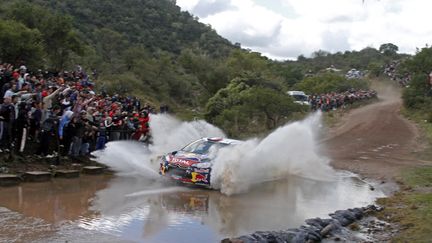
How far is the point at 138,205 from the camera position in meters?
11.9

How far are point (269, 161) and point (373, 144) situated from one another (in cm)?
1625

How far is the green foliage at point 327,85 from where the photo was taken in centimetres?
8231

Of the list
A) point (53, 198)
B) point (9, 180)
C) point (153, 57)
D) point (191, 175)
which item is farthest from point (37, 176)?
point (153, 57)

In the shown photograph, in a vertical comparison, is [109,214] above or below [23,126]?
below

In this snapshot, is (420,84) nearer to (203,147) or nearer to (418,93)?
(418,93)

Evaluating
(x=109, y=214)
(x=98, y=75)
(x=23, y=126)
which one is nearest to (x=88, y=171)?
(x=23, y=126)

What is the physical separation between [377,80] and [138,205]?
105555 millimetres

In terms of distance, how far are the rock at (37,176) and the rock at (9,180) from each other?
0.29m

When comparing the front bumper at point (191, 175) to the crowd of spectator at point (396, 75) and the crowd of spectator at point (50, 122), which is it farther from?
the crowd of spectator at point (396, 75)

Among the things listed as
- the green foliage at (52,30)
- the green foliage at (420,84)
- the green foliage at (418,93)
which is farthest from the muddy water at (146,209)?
the green foliage at (420,84)

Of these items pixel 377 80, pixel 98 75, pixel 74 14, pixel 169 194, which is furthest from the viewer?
pixel 377 80

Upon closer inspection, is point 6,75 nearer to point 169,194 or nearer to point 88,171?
point 88,171

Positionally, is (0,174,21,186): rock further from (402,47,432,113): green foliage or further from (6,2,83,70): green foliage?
(402,47,432,113): green foliage

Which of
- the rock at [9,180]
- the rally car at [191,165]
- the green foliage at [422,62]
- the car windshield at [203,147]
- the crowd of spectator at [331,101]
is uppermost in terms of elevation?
the green foliage at [422,62]
